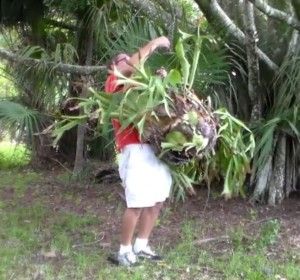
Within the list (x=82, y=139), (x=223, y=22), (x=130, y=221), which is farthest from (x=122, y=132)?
(x=82, y=139)

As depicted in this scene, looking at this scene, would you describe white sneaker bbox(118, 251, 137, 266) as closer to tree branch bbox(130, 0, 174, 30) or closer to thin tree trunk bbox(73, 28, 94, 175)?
tree branch bbox(130, 0, 174, 30)

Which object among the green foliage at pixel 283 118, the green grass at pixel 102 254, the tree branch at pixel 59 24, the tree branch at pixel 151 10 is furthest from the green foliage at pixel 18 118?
the green foliage at pixel 283 118

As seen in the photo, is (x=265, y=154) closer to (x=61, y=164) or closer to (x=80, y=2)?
(x=80, y=2)

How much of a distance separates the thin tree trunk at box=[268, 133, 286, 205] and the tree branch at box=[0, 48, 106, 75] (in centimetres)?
198

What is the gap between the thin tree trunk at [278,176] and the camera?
5.93m

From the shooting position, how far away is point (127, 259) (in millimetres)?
4539

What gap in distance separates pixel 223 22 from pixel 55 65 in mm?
2187

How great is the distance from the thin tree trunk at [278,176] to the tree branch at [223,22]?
75cm

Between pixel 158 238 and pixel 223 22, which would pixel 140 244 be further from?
pixel 223 22

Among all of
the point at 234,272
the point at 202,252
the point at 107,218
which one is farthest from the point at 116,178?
the point at 234,272

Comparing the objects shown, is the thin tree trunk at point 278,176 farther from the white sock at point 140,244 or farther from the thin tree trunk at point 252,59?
the white sock at point 140,244

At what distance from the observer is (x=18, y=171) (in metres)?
9.36

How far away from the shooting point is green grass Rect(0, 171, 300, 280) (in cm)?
444

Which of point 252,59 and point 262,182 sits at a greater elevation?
point 252,59
